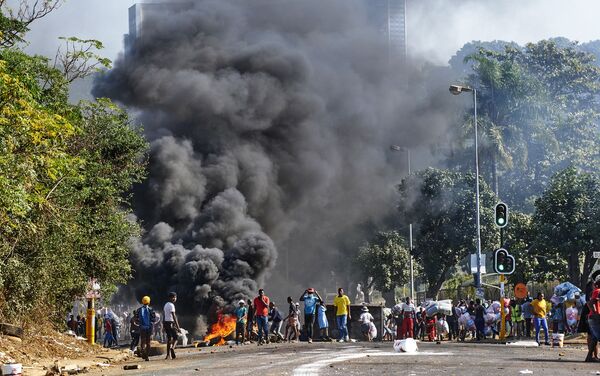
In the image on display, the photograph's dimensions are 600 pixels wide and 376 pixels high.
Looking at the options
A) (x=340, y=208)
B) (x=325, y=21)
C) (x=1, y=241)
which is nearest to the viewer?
(x=1, y=241)

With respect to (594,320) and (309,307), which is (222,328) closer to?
(309,307)

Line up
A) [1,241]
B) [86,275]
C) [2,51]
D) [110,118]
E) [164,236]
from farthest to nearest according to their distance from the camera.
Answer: [164,236] < [110,118] < [86,275] < [2,51] < [1,241]

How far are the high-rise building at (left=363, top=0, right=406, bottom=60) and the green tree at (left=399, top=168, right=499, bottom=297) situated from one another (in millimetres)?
17718

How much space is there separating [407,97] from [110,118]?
45514 mm

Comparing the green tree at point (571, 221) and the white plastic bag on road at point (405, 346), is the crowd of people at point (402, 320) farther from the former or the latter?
the green tree at point (571, 221)

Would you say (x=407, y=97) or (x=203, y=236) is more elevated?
(x=407, y=97)

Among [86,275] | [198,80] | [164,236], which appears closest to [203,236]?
[164,236]

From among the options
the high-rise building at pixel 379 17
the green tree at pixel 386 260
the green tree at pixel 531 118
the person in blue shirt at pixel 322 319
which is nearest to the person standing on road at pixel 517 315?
the person in blue shirt at pixel 322 319

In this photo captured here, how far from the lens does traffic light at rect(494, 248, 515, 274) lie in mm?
27984

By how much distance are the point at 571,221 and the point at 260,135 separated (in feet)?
73.3

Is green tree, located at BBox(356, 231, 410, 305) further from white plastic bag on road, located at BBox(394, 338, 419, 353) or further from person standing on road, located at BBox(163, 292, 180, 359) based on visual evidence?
white plastic bag on road, located at BBox(394, 338, 419, 353)

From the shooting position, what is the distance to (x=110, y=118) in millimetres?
30219

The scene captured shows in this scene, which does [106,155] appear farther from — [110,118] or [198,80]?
[198,80]

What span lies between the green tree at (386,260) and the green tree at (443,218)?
4079mm
